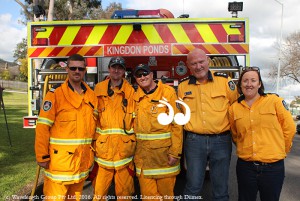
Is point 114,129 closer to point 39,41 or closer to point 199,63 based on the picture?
point 199,63

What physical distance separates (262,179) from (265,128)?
1.50 ft

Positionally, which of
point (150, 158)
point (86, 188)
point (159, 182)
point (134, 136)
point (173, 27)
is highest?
point (173, 27)

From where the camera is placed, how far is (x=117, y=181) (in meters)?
3.41

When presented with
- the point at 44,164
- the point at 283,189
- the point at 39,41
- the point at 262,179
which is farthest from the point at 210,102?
the point at 283,189

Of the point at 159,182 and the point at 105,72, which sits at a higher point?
the point at 105,72

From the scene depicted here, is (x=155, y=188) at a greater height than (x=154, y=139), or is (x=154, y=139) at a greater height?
(x=154, y=139)

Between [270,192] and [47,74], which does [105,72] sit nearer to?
[47,74]

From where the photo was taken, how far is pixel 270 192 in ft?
9.53

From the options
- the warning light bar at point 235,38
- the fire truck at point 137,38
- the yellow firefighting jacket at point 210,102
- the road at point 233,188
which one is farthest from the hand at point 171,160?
the warning light bar at point 235,38

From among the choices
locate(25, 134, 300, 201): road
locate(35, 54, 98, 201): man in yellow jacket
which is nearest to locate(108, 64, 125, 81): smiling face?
locate(35, 54, 98, 201): man in yellow jacket

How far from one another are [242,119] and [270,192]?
2.27ft

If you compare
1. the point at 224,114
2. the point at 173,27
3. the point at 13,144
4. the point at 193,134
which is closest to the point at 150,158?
the point at 193,134

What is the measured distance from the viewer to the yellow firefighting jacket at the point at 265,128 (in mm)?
2883

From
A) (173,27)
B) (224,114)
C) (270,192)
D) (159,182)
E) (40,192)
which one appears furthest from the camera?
(40,192)
